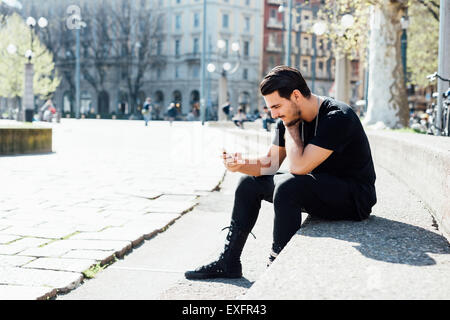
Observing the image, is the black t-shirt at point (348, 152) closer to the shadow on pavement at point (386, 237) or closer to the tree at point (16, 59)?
the shadow on pavement at point (386, 237)

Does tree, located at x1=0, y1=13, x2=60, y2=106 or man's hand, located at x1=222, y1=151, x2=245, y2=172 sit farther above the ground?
tree, located at x1=0, y1=13, x2=60, y2=106

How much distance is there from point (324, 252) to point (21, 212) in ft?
12.0

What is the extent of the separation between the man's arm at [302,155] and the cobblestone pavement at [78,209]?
1420 millimetres

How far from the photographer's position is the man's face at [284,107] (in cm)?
342

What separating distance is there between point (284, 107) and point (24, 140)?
1027 cm

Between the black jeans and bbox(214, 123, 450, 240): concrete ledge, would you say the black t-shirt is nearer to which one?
the black jeans

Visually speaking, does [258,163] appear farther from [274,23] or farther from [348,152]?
[274,23]

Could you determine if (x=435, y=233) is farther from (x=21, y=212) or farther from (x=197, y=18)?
(x=197, y=18)

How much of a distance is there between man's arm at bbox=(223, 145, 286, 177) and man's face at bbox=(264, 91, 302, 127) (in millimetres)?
377

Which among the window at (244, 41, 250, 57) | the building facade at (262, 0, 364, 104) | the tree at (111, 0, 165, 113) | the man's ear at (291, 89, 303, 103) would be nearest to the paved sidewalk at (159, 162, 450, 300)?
the man's ear at (291, 89, 303, 103)

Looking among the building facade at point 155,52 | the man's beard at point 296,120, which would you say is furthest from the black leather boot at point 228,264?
the building facade at point 155,52

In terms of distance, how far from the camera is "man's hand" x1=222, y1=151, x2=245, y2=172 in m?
3.79

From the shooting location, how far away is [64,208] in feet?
19.6

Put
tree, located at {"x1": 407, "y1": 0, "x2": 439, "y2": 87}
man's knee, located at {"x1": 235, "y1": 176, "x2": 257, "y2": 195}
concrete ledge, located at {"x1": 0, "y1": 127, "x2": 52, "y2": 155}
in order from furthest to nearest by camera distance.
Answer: tree, located at {"x1": 407, "y1": 0, "x2": 439, "y2": 87} < concrete ledge, located at {"x1": 0, "y1": 127, "x2": 52, "y2": 155} < man's knee, located at {"x1": 235, "y1": 176, "x2": 257, "y2": 195}
